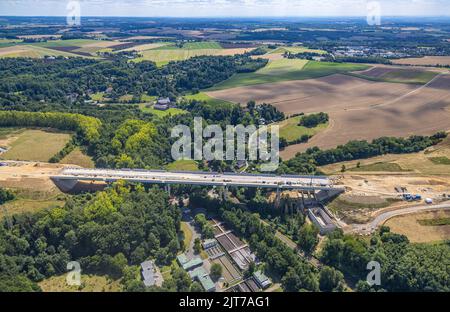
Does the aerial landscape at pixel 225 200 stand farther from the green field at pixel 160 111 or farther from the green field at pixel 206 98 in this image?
the green field at pixel 206 98

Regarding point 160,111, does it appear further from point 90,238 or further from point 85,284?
point 85,284

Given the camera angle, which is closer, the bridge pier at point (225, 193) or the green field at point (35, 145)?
the bridge pier at point (225, 193)

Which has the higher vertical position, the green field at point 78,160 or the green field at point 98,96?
the green field at point 98,96

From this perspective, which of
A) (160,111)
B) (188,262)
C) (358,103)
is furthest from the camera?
(358,103)

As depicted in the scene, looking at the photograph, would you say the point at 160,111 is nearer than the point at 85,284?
No

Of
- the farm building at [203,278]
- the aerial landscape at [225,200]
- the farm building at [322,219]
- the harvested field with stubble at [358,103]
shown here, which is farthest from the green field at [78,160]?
the farm building at [322,219]

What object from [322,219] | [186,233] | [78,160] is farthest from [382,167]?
[78,160]

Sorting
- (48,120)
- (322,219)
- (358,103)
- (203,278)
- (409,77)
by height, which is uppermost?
(409,77)
